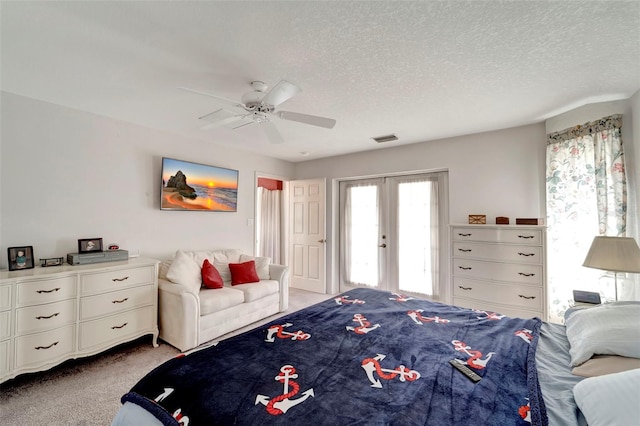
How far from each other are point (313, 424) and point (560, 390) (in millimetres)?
1065

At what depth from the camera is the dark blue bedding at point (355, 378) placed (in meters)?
0.97

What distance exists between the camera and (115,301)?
8.31ft

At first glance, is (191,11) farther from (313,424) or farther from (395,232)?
(395,232)

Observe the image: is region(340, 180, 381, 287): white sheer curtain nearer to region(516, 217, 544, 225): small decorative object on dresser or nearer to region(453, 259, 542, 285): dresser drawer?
region(453, 259, 542, 285): dresser drawer

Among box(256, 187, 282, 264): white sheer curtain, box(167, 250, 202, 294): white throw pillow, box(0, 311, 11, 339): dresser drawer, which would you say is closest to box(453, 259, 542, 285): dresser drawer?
box(167, 250, 202, 294): white throw pillow

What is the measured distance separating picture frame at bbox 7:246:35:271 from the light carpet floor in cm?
94

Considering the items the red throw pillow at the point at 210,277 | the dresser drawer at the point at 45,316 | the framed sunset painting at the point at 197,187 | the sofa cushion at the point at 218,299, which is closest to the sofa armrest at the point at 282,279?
the sofa cushion at the point at 218,299

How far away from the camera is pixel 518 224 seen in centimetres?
305

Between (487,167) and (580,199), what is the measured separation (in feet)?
3.30

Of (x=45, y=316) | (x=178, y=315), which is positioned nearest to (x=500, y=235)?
(x=178, y=315)

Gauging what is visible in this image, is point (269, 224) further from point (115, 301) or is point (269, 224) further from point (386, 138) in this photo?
point (115, 301)

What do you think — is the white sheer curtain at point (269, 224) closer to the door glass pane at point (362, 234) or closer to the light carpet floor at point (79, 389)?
the door glass pane at point (362, 234)

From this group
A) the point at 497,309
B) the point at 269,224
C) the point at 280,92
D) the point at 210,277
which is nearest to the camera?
the point at 280,92

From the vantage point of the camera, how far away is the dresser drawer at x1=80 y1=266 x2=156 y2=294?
2.38m
